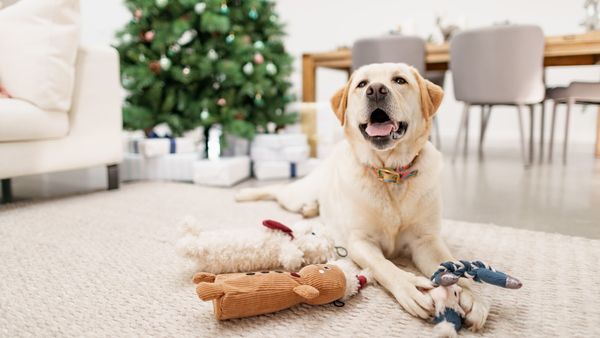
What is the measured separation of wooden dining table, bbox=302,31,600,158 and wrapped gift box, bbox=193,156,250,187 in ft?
5.22

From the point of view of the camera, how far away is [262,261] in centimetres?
120

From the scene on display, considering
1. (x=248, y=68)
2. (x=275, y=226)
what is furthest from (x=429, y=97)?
(x=248, y=68)

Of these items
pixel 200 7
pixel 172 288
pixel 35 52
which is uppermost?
pixel 200 7

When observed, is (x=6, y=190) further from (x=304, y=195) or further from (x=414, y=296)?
(x=414, y=296)

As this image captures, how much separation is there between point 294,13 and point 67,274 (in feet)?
19.7

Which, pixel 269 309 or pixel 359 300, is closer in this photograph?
pixel 269 309

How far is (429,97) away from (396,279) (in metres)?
0.59

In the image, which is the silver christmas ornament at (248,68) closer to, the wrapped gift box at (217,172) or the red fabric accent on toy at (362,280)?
the wrapped gift box at (217,172)

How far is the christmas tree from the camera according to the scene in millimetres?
2715

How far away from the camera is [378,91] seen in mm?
1236

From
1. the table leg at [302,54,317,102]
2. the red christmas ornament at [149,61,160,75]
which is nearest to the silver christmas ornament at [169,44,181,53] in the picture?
the red christmas ornament at [149,61,160,75]

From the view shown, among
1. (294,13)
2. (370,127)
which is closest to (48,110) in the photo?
(370,127)

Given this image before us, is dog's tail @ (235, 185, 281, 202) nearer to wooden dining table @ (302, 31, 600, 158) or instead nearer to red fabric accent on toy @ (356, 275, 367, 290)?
red fabric accent on toy @ (356, 275, 367, 290)

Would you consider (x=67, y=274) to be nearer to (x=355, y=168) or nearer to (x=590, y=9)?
(x=355, y=168)
